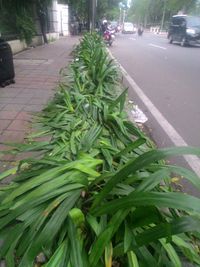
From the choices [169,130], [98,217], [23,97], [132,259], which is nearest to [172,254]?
[132,259]

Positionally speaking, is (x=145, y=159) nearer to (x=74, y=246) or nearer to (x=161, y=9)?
(x=74, y=246)

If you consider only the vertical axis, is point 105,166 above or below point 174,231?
below

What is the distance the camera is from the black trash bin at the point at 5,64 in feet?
20.1

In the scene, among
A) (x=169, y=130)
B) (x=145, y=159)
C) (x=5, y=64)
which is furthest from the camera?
(x=5, y=64)

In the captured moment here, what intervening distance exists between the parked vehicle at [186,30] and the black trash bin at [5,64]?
16.6 metres

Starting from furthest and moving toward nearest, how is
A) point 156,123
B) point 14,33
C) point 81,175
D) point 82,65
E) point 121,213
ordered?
point 14,33
point 82,65
point 156,123
point 81,175
point 121,213

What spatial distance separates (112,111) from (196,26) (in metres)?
19.6

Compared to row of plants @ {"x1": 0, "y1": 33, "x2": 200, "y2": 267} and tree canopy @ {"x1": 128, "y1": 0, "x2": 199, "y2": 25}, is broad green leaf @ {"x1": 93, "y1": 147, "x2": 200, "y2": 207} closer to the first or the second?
row of plants @ {"x1": 0, "y1": 33, "x2": 200, "y2": 267}

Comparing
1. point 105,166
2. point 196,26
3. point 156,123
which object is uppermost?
point 105,166

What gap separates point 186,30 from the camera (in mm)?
20844

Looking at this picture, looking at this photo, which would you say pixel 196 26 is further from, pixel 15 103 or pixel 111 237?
pixel 111 237

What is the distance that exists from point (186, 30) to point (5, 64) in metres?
17.0

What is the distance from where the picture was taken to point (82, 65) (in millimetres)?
6316

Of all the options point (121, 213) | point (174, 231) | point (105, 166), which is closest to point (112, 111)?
point (105, 166)
